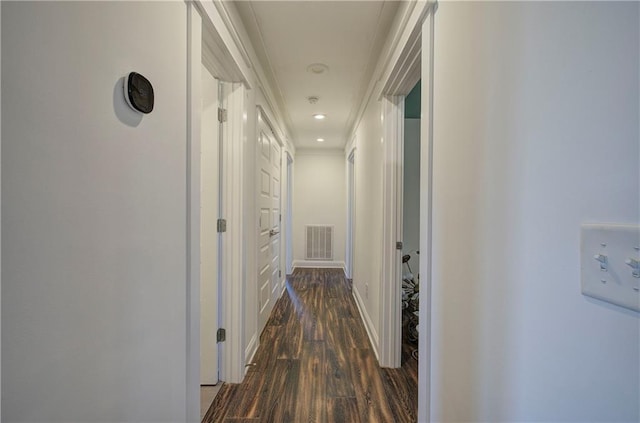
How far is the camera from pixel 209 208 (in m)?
1.75

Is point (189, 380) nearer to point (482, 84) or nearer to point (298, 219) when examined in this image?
point (482, 84)

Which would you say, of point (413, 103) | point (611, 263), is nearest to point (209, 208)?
point (611, 263)

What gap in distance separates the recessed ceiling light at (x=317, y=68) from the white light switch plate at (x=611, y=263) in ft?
7.15

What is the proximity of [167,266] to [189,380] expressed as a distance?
51 centimetres

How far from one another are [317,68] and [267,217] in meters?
1.43

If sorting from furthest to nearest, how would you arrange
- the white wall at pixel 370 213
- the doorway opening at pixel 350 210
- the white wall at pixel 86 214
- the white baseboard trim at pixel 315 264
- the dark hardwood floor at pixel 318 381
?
the white baseboard trim at pixel 315 264, the doorway opening at pixel 350 210, the white wall at pixel 370 213, the dark hardwood floor at pixel 318 381, the white wall at pixel 86 214

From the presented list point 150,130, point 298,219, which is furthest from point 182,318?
point 298,219

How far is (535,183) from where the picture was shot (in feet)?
1.99

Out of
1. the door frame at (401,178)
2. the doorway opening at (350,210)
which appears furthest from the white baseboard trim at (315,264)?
the door frame at (401,178)

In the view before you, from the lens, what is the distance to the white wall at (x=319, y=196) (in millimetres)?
5383

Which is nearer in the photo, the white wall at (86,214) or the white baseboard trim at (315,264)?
the white wall at (86,214)

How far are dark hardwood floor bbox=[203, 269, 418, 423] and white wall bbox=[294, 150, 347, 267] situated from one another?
2472 mm

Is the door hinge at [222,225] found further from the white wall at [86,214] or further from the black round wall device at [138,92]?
the black round wall device at [138,92]

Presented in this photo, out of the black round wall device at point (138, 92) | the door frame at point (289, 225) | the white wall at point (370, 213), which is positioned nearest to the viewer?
the black round wall device at point (138, 92)
